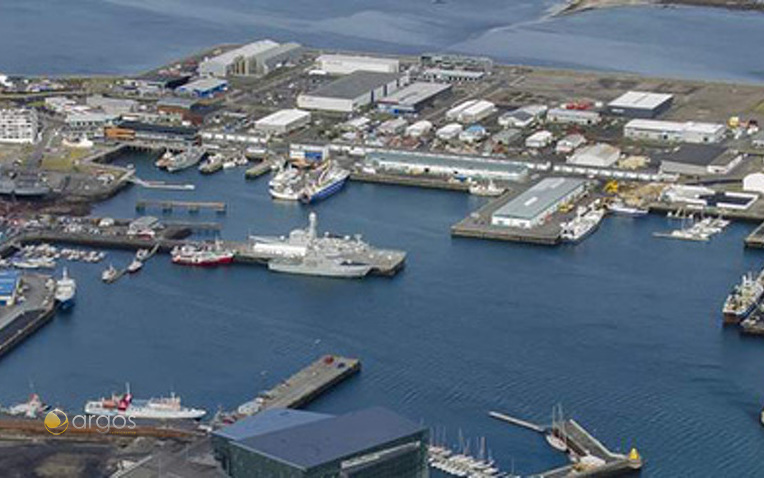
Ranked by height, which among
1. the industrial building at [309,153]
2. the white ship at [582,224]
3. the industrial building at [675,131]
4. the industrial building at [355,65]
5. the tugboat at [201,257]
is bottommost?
the tugboat at [201,257]

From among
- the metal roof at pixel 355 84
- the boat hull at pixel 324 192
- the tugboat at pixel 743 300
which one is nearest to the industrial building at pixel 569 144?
the boat hull at pixel 324 192

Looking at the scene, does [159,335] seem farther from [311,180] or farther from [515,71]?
[515,71]

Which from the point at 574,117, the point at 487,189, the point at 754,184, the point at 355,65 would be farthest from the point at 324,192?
the point at 355,65

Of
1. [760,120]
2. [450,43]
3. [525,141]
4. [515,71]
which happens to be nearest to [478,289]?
[525,141]

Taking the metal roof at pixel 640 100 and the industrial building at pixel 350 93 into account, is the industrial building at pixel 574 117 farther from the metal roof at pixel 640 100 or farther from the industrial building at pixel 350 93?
the industrial building at pixel 350 93

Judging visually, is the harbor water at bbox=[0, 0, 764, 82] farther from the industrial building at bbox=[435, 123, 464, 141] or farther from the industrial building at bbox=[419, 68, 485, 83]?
the industrial building at bbox=[435, 123, 464, 141]
